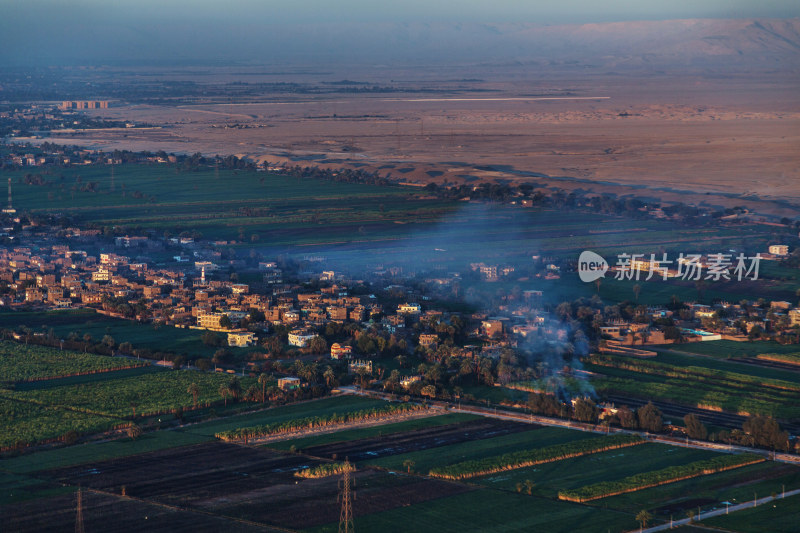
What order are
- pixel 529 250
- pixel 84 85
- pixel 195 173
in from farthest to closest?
pixel 84 85 < pixel 195 173 < pixel 529 250

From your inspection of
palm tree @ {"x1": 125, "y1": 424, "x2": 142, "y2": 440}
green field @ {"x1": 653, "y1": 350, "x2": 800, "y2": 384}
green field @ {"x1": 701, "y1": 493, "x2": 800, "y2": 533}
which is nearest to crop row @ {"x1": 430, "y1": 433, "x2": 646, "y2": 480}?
green field @ {"x1": 701, "y1": 493, "x2": 800, "y2": 533}

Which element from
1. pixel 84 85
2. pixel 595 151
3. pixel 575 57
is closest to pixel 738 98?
pixel 595 151

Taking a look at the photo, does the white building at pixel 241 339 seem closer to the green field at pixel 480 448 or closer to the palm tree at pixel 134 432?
the palm tree at pixel 134 432

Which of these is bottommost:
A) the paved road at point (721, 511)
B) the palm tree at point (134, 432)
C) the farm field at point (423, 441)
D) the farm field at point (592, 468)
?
the palm tree at point (134, 432)

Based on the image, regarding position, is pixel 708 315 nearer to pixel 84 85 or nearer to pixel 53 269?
pixel 53 269

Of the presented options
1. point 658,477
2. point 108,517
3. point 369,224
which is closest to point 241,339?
point 108,517

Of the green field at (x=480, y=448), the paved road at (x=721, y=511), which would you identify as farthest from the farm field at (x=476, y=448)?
the paved road at (x=721, y=511)
